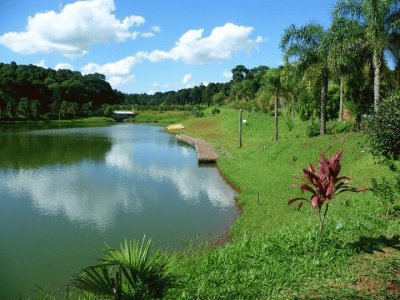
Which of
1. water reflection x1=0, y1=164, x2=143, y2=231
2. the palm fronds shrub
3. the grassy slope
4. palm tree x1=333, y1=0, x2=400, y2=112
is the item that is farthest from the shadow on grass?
palm tree x1=333, y1=0, x2=400, y2=112

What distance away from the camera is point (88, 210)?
16391 mm

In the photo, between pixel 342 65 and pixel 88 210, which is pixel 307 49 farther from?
pixel 88 210

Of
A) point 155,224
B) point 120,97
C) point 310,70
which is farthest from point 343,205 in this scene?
point 120,97

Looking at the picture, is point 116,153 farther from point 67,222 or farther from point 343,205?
point 343,205

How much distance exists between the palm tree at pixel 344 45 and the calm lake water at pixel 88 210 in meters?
10.2

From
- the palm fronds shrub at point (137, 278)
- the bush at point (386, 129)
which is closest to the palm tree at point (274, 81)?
the bush at point (386, 129)

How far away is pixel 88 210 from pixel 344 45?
684 inches

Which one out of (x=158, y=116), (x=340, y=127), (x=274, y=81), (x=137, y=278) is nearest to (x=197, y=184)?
(x=274, y=81)

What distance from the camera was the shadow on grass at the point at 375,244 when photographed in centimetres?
767

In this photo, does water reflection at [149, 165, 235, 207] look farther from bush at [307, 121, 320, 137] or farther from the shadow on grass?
the shadow on grass

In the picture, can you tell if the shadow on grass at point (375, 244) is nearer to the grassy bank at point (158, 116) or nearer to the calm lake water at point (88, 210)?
the calm lake water at point (88, 210)

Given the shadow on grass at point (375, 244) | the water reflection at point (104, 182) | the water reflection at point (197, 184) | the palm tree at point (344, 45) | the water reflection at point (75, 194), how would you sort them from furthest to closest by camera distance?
the palm tree at point (344, 45), the water reflection at point (197, 184), the water reflection at point (104, 182), the water reflection at point (75, 194), the shadow on grass at point (375, 244)

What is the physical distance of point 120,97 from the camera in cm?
17262

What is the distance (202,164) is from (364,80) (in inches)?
515
